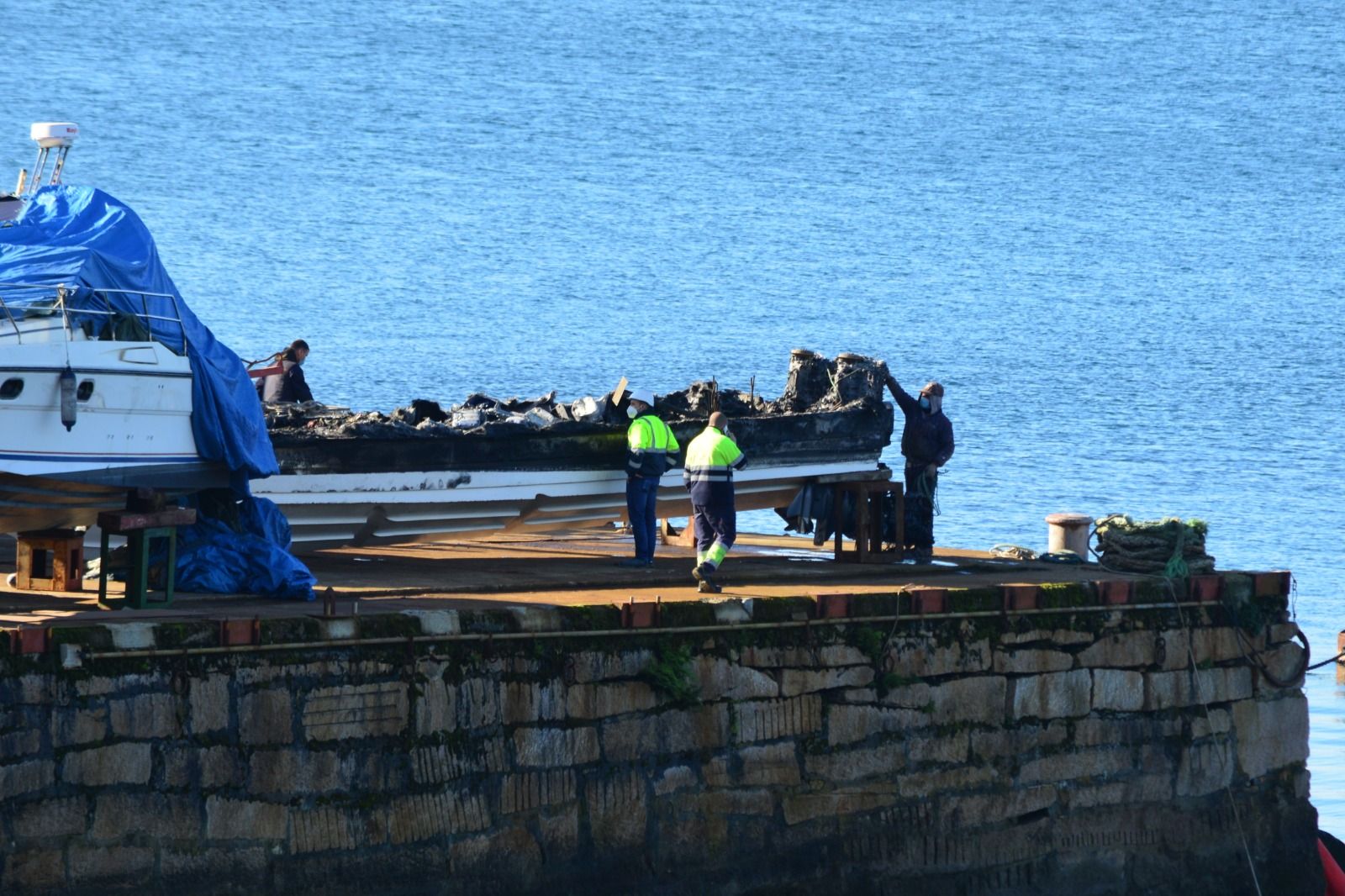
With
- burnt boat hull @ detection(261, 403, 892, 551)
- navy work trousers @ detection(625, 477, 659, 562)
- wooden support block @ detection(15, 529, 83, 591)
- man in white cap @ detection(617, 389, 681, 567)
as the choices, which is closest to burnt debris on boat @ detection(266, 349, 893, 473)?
burnt boat hull @ detection(261, 403, 892, 551)

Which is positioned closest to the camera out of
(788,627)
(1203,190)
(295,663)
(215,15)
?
(295,663)

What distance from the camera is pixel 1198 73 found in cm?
8581

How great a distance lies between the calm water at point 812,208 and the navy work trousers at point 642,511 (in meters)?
7.88

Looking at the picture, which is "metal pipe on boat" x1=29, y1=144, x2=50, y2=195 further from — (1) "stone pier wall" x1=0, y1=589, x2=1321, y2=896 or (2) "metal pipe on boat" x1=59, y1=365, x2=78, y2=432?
(1) "stone pier wall" x1=0, y1=589, x2=1321, y2=896

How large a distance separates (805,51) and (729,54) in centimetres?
285

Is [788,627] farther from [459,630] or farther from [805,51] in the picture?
[805,51]

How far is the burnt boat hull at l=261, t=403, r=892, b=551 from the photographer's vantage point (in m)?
16.2

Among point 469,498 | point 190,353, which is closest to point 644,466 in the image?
point 469,498

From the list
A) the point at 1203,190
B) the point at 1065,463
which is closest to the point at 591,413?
the point at 1065,463

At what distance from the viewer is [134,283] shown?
49.4ft

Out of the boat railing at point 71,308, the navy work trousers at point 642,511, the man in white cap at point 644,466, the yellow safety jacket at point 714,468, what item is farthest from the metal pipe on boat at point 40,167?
the yellow safety jacket at point 714,468

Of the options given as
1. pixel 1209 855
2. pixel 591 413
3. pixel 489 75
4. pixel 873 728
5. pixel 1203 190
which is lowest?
pixel 1209 855

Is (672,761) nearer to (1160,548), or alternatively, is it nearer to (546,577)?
(546,577)

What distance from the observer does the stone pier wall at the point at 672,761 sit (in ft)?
39.5
